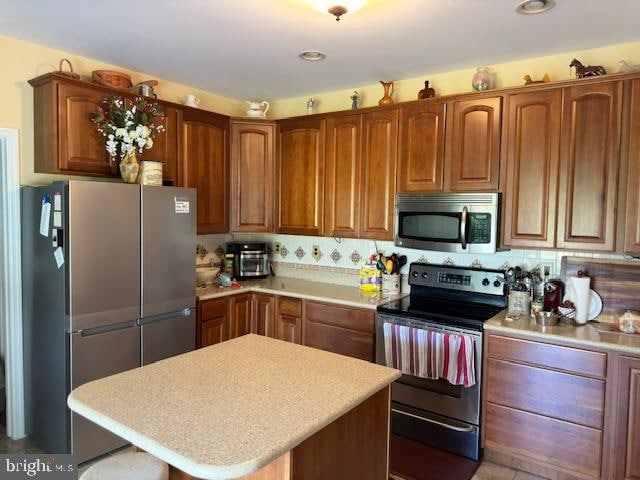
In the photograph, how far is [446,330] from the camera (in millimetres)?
2742

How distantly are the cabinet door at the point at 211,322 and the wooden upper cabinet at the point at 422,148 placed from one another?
64.3 inches

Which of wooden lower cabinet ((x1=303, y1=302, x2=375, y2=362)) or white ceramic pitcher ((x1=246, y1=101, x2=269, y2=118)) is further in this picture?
white ceramic pitcher ((x1=246, y1=101, x2=269, y2=118))

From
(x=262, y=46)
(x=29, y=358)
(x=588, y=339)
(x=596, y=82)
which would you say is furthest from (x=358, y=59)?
(x=29, y=358)

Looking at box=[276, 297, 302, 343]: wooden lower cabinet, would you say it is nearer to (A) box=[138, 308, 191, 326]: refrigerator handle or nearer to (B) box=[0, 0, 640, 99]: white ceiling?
(A) box=[138, 308, 191, 326]: refrigerator handle

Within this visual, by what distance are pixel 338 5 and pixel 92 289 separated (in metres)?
2.03

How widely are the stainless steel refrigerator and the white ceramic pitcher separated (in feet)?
3.91

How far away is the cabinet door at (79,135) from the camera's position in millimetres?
2758

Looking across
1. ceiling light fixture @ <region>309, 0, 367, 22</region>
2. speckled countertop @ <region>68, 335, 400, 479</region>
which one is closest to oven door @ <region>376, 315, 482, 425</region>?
speckled countertop @ <region>68, 335, 400, 479</region>

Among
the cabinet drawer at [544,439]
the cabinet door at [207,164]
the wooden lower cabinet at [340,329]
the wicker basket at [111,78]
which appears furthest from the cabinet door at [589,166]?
the wicker basket at [111,78]

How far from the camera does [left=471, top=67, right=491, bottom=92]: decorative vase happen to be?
9.80 feet

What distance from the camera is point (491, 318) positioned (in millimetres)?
2732

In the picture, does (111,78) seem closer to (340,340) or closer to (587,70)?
(340,340)

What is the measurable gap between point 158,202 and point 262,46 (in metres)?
1.19

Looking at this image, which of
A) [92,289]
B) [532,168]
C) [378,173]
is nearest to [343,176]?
[378,173]
